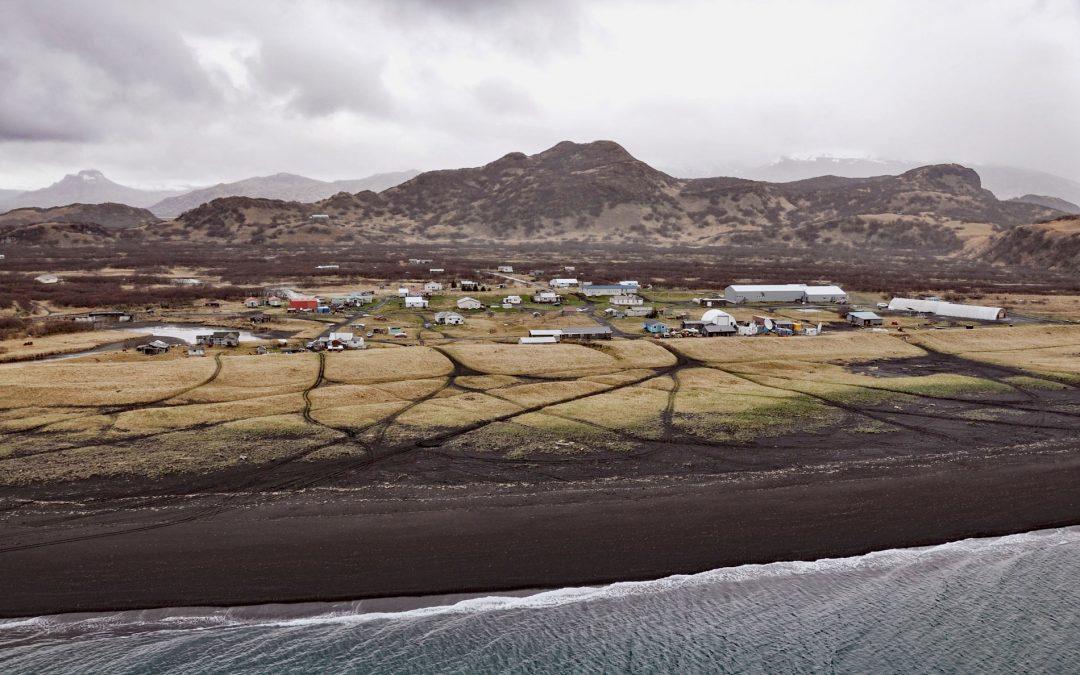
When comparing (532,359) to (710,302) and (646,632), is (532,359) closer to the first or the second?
(646,632)

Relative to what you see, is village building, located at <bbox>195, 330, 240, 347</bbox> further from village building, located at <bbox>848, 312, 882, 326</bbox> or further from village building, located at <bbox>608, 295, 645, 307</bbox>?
village building, located at <bbox>848, 312, 882, 326</bbox>

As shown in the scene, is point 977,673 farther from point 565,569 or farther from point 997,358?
point 997,358

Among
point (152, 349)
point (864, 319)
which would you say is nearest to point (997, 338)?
point (864, 319)

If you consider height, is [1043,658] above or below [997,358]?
below

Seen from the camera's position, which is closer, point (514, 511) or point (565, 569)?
point (565, 569)

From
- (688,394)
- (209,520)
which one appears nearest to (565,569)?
(209,520)

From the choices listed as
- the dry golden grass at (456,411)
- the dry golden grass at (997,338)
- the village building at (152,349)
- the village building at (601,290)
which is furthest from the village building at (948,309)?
the village building at (152,349)
